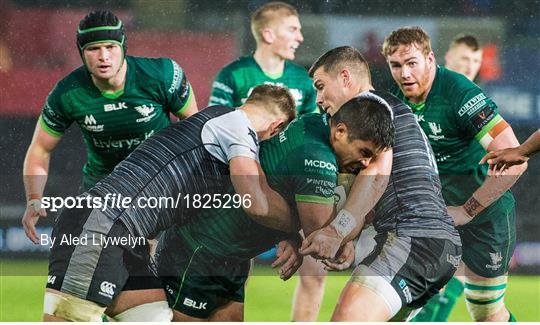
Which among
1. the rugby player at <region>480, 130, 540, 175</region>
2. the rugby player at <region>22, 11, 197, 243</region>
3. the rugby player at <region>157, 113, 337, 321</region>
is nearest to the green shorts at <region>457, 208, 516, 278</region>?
the rugby player at <region>480, 130, 540, 175</region>

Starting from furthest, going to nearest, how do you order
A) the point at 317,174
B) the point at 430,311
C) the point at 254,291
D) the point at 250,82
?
the point at 430,311 → the point at 250,82 → the point at 254,291 → the point at 317,174

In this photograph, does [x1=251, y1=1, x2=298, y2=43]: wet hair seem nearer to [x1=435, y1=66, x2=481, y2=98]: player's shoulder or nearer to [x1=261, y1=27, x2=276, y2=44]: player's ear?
[x1=261, y1=27, x2=276, y2=44]: player's ear

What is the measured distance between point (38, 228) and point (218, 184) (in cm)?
80

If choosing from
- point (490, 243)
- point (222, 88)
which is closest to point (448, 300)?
point (490, 243)

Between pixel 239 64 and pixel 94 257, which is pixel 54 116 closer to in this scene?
pixel 94 257

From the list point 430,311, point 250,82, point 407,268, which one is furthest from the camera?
point 430,311

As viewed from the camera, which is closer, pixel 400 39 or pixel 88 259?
pixel 88 259

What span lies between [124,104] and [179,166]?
41 centimetres

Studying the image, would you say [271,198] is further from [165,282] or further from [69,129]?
[69,129]

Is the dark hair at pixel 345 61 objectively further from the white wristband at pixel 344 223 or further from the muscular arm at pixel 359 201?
the white wristband at pixel 344 223

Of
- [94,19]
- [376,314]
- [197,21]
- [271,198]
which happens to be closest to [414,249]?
[376,314]

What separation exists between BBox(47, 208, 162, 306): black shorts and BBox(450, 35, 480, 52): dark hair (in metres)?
1.60

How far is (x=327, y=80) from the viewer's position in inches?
189

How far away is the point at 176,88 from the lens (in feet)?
16.1
